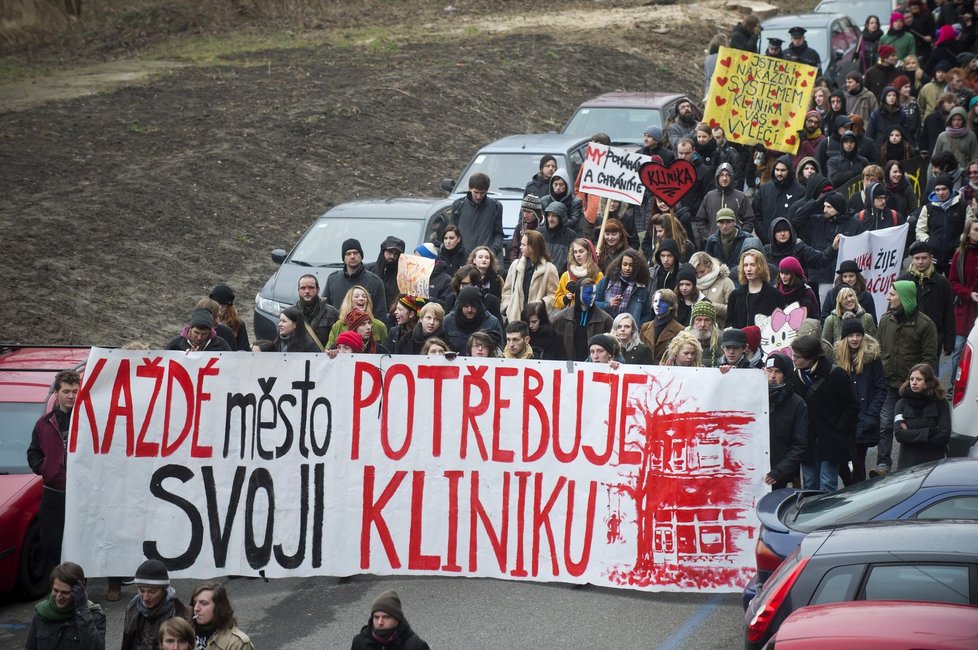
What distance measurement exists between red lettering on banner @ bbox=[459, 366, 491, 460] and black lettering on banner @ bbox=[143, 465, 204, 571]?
1901mm

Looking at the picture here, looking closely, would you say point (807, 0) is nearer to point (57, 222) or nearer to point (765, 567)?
point (57, 222)

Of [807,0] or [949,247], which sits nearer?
[949,247]

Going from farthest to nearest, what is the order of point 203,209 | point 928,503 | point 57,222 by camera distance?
point 203,209 → point 57,222 → point 928,503

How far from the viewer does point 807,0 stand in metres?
37.1

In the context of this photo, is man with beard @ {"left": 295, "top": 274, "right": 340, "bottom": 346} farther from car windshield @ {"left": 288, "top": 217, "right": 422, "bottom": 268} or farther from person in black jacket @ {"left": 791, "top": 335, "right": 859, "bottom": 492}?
person in black jacket @ {"left": 791, "top": 335, "right": 859, "bottom": 492}

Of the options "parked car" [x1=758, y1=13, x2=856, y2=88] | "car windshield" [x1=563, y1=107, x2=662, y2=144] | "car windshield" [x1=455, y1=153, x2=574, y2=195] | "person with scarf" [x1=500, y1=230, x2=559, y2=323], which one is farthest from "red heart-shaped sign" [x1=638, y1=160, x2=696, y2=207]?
"parked car" [x1=758, y1=13, x2=856, y2=88]

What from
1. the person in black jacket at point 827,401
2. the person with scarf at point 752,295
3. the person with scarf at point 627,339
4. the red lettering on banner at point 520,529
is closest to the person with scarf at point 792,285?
the person with scarf at point 752,295

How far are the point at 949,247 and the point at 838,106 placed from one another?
4708 millimetres

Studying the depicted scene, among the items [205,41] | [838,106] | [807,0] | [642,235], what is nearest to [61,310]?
[642,235]

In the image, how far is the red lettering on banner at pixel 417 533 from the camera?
923cm

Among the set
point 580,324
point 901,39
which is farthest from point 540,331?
point 901,39

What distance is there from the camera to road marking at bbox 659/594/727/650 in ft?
27.0

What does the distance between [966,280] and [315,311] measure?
258 inches

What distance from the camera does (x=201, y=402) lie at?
9391 mm
